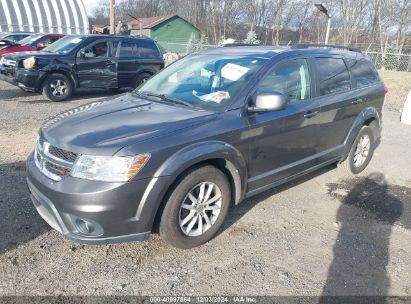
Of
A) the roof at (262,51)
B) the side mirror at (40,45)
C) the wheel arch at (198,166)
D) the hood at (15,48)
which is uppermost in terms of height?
the side mirror at (40,45)

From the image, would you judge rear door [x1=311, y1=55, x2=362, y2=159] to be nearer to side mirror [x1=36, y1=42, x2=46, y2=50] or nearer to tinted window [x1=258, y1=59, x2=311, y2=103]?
tinted window [x1=258, y1=59, x2=311, y2=103]

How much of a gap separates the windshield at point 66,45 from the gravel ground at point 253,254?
601 centimetres

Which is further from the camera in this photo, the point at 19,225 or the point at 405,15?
the point at 405,15

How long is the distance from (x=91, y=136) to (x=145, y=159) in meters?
0.51

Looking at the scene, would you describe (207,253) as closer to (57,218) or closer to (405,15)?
(57,218)

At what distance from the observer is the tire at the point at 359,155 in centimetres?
516

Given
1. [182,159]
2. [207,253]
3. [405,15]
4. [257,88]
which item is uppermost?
[405,15]

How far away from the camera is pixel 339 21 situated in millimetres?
38188

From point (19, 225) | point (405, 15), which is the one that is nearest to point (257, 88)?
point (19, 225)

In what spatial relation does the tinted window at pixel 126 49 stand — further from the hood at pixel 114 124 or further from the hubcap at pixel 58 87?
the hood at pixel 114 124

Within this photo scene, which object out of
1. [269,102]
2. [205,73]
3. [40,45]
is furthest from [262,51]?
[40,45]

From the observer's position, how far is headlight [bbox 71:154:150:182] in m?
2.74

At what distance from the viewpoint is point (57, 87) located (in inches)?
388

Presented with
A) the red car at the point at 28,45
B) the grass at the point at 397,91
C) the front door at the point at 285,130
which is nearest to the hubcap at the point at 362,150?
the front door at the point at 285,130
